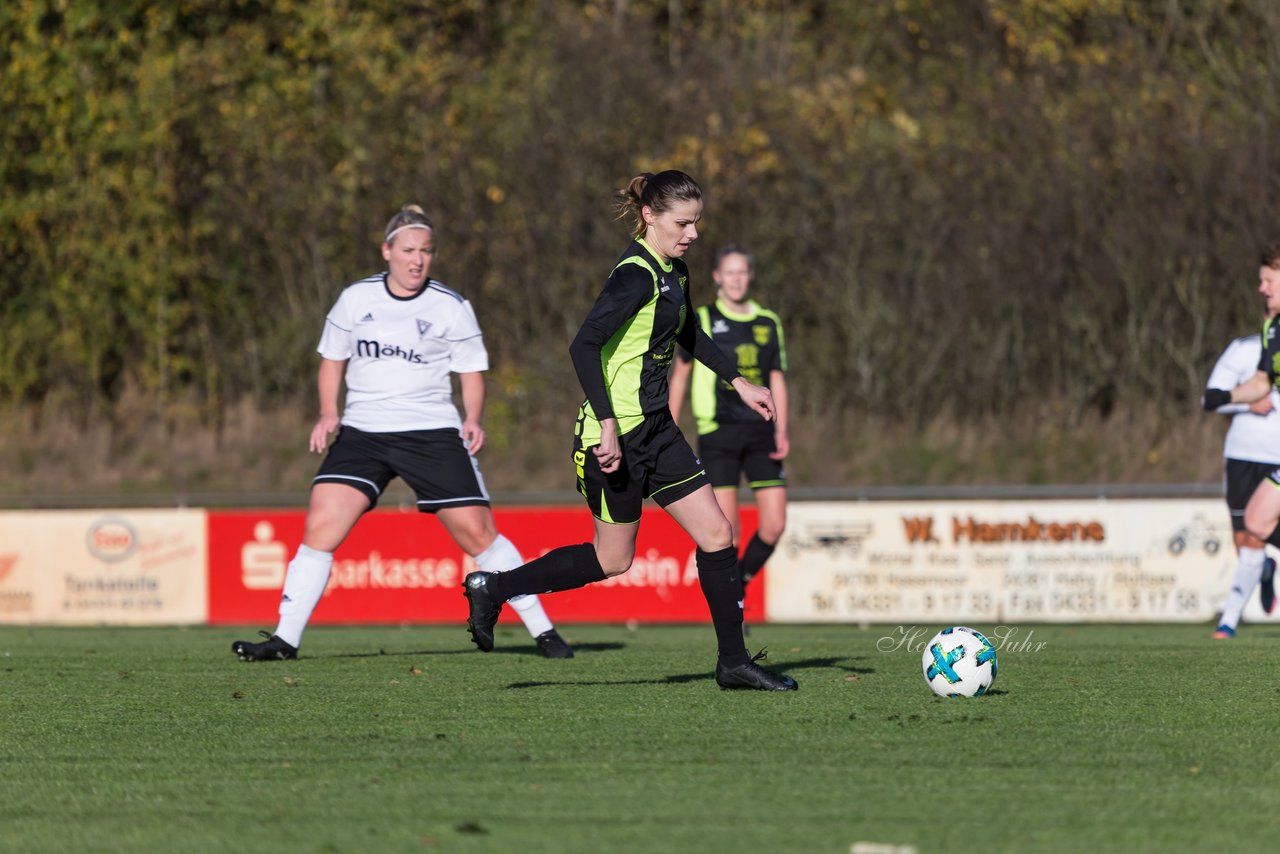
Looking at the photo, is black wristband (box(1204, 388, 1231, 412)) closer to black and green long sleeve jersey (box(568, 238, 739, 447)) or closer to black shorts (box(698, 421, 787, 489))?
black shorts (box(698, 421, 787, 489))

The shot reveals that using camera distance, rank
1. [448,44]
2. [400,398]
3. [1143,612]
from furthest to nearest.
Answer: [448,44]
[1143,612]
[400,398]

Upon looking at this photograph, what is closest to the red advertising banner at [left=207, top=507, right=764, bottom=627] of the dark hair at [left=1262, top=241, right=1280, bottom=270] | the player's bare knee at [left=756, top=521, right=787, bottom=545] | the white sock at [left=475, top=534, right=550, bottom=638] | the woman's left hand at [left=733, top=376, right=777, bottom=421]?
the player's bare knee at [left=756, top=521, right=787, bottom=545]

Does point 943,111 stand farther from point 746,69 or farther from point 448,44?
point 448,44

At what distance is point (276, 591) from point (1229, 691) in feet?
33.8

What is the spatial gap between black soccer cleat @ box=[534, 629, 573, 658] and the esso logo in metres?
8.12

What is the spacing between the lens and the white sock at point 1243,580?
10.7m

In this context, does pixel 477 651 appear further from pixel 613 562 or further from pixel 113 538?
pixel 113 538

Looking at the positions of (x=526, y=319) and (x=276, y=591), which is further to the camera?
(x=526, y=319)

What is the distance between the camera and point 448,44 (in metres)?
30.1

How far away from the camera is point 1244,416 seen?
10695mm

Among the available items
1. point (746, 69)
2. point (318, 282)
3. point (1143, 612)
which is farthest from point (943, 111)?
point (1143, 612)

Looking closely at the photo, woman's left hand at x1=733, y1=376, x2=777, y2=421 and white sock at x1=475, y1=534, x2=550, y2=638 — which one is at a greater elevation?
woman's left hand at x1=733, y1=376, x2=777, y2=421

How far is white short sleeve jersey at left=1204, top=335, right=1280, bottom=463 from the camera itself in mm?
10523

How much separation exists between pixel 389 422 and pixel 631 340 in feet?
7.21
